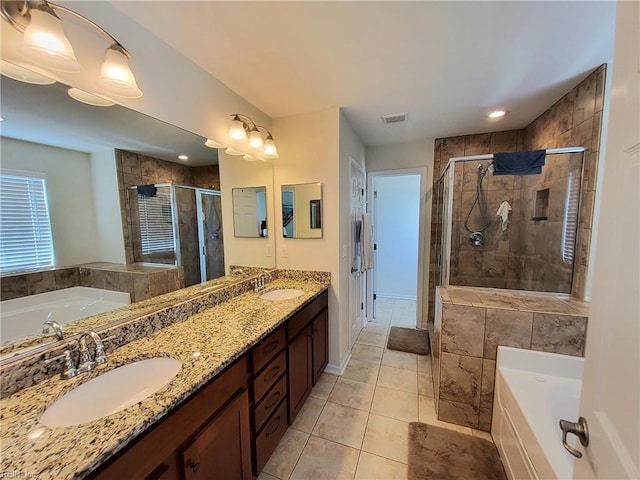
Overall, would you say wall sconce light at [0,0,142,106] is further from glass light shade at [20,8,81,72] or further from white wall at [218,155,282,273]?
white wall at [218,155,282,273]

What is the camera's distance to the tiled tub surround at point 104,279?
0.98 metres

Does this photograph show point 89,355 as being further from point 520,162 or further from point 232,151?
point 520,162

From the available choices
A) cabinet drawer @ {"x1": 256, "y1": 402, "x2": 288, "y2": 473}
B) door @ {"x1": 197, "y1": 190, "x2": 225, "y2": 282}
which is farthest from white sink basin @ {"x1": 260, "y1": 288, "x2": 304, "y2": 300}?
cabinet drawer @ {"x1": 256, "y1": 402, "x2": 288, "y2": 473}

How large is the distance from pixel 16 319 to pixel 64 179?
589 millimetres

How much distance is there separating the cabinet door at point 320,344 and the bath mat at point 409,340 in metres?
0.97

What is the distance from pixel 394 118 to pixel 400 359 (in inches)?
98.6

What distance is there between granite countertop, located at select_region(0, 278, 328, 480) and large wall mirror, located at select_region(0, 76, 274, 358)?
227 millimetres

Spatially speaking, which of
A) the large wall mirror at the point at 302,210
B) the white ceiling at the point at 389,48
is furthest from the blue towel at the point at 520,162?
the large wall mirror at the point at 302,210

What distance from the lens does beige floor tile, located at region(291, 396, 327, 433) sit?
1.83 metres

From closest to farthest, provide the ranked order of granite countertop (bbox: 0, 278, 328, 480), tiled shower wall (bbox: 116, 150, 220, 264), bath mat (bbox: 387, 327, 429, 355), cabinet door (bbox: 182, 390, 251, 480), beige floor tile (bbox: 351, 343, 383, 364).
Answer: granite countertop (bbox: 0, 278, 328, 480) → cabinet door (bbox: 182, 390, 251, 480) → tiled shower wall (bbox: 116, 150, 220, 264) → beige floor tile (bbox: 351, 343, 383, 364) → bath mat (bbox: 387, 327, 429, 355)

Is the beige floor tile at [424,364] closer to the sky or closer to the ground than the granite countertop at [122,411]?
closer to the ground

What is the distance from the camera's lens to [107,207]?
4.11 ft

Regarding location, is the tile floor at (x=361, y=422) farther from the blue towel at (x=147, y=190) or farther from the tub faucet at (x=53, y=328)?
the blue towel at (x=147, y=190)

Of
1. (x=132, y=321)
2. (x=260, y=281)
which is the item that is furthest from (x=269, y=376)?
(x=260, y=281)
